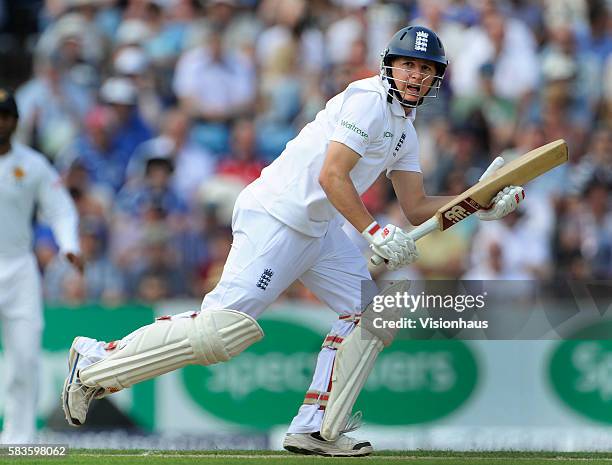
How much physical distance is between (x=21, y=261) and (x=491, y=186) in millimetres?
3093

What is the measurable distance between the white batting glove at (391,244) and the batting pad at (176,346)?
2.10 feet

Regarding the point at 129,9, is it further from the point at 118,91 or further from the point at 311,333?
the point at 311,333

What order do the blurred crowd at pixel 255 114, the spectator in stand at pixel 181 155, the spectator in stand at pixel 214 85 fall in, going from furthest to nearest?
the spectator in stand at pixel 214 85
the spectator in stand at pixel 181 155
the blurred crowd at pixel 255 114

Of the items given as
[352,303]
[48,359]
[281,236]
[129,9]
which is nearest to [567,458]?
[352,303]

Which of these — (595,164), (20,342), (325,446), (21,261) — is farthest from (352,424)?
(595,164)

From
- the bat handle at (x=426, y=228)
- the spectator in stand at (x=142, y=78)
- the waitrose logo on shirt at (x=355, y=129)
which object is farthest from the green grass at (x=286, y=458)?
the spectator in stand at (x=142, y=78)

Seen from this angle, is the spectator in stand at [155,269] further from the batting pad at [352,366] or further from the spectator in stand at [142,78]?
the batting pad at [352,366]

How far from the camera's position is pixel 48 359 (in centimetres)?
810

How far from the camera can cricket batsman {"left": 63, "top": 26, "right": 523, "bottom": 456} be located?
551cm

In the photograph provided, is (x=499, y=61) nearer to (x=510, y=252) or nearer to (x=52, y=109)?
(x=510, y=252)

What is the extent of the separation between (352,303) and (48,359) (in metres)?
2.87

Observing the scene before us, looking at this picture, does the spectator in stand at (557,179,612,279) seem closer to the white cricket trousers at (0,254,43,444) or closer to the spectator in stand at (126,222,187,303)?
the spectator in stand at (126,222,187,303)

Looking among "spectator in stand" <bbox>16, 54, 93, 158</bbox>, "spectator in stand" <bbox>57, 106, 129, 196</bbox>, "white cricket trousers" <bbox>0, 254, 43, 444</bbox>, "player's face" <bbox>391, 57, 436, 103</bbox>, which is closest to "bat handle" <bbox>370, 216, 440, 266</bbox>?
"player's face" <bbox>391, 57, 436, 103</bbox>

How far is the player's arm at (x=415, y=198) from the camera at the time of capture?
6.10 metres
